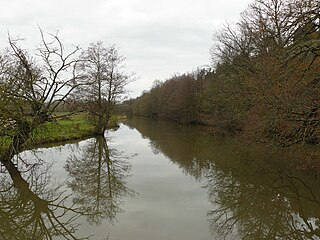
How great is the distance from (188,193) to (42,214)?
442 centimetres

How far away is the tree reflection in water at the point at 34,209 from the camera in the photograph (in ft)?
24.1

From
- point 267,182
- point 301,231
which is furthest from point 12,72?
point 301,231

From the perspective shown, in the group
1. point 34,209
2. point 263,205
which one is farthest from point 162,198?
point 34,209

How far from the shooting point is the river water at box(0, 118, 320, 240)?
292 inches

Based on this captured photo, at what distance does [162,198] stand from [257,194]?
2.93m

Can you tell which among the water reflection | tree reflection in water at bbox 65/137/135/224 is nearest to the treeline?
the water reflection

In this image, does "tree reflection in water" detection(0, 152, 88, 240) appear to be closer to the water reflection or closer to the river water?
the river water

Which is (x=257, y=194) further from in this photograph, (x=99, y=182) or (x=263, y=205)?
(x=99, y=182)

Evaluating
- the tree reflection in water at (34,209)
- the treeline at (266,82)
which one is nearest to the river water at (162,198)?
the tree reflection in water at (34,209)

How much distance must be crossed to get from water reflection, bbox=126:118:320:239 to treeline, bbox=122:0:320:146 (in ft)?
4.69

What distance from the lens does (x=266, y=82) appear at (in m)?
11.7

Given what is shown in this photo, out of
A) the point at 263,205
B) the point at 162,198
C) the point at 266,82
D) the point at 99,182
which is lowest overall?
the point at 263,205

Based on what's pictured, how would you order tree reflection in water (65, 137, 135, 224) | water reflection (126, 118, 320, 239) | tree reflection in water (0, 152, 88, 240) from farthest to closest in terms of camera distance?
tree reflection in water (65, 137, 135, 224) < water reflection (126, 118, 320, 239) < tree reflection in water (0, 152, 88, 240)

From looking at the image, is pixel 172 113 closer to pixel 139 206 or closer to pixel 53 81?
pixel 53 81
